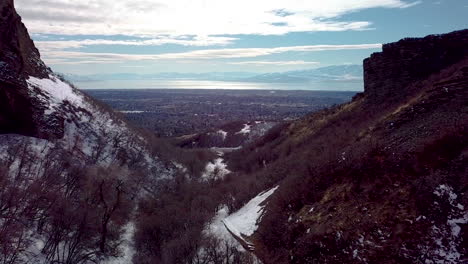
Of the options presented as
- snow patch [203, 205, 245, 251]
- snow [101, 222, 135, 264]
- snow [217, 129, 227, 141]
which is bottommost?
snow [217, 129, 227, 141]

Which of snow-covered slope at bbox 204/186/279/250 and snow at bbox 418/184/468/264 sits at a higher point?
snow at bbox 418/184/468/264

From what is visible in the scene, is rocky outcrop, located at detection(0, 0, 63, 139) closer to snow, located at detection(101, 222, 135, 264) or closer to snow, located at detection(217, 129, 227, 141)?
snow, located at detection(101, 222, 135, 264)

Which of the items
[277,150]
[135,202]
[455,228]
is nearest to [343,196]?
[455,228]

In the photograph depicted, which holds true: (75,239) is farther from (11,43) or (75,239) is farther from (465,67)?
(465,67)

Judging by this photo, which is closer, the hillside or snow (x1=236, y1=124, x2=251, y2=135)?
the hillside

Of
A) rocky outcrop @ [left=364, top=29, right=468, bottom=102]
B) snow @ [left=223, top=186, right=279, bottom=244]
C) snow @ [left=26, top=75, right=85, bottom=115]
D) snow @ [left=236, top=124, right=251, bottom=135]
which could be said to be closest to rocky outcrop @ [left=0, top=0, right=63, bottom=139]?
snow @ [left=26, top=75, right=85, bottom=115]

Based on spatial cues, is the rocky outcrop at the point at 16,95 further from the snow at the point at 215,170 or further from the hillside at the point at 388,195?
the hillside at the point at 388,195
